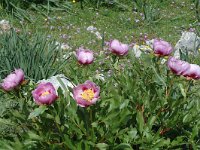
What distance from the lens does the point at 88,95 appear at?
2.98 metres

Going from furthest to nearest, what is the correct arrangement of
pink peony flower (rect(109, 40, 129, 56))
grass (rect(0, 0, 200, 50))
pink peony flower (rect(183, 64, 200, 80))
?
grass (rect(0, 0, 200, 50)) < pink peony flower (rect(109, 40, 129, 56)) < pink peony flower (rect(183, 64, 200, 80))

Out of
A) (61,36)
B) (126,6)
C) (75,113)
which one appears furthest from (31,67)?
(126,6)

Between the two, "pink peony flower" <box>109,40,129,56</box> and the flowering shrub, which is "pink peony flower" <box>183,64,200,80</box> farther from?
"pink peony flower" <box>109,40,129,56</box>

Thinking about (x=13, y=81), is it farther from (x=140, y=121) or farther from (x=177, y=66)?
(x=177, y=66)

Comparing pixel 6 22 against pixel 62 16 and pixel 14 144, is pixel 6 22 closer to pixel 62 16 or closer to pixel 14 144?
pixel 62 16

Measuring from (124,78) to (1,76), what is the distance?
8.02 feet

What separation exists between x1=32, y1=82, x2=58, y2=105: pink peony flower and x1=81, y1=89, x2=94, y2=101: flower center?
166mm

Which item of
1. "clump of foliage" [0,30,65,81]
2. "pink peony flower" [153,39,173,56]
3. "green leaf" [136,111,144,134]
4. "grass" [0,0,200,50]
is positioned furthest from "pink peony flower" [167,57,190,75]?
"grass" [0,0,200,50]

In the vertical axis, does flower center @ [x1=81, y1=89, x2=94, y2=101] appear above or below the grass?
above

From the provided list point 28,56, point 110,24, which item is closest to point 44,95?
point 28,56

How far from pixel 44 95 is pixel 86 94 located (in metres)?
0.24

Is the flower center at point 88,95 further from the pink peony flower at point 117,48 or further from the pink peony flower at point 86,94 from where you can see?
the pink peony flower at point 117,48

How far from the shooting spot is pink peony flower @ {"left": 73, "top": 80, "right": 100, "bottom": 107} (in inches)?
115

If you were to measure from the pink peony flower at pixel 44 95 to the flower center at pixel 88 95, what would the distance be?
166mm
